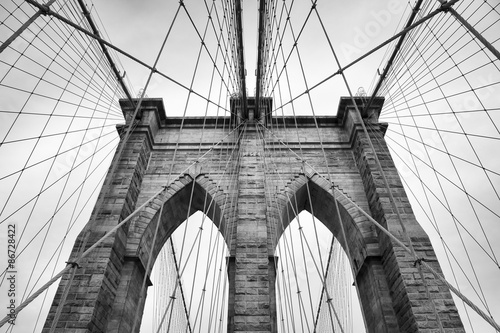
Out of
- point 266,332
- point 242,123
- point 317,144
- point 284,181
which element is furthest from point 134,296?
point 317,144

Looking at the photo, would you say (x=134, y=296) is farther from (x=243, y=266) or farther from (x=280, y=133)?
(x=280, y=133)

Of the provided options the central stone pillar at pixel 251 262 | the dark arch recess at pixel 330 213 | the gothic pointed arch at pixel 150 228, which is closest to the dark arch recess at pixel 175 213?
the gothic pointed arch at pixel 150 228

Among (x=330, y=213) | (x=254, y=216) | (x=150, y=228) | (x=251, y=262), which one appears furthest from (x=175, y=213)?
(x=330, y=213)

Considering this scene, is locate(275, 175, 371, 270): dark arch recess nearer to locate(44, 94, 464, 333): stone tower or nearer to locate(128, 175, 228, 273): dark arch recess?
locate(44, 94, 464, 333): stone tower

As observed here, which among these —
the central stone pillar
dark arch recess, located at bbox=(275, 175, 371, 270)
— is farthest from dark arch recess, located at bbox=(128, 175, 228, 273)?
dark arch recess, located at bbox=(275, 175, 371, 270)

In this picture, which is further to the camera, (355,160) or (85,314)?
(355,160)

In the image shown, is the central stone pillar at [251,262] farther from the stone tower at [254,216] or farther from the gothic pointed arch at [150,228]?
the gothic pointed arch at [150,228]
